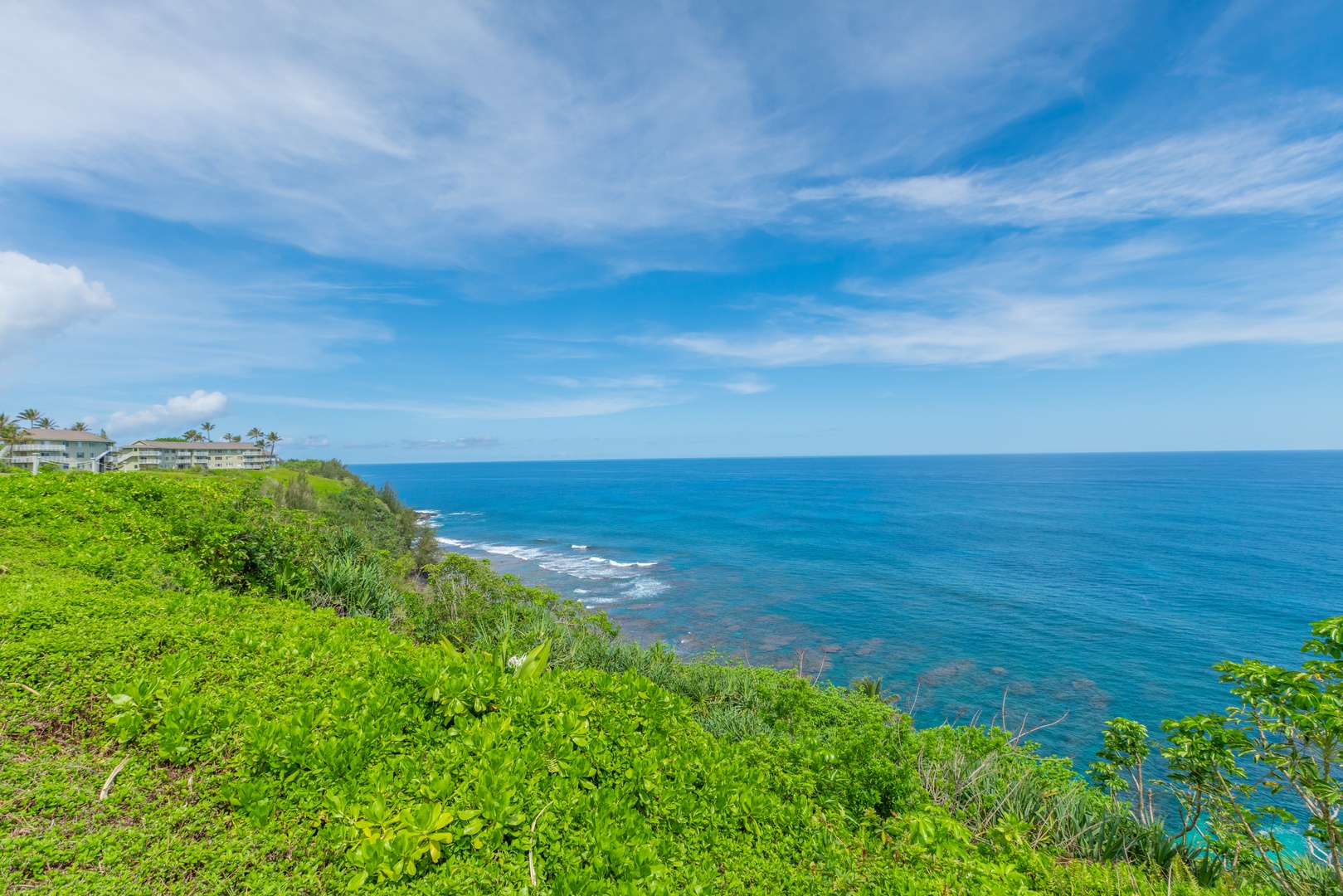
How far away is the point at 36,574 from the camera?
5871mm

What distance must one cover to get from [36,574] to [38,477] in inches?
216

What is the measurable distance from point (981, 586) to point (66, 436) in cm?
9884

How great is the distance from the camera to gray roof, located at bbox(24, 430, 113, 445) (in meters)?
62.8

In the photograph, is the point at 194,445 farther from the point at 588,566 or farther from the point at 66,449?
the point at 588,566

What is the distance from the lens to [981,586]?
39.0m

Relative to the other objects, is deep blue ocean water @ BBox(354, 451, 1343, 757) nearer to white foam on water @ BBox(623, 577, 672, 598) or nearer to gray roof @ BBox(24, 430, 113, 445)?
white foam on water @ BBox(623, 577, 672, 598)

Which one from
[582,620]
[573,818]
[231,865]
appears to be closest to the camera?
[231,865]

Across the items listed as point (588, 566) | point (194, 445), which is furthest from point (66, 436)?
point (588, 566)

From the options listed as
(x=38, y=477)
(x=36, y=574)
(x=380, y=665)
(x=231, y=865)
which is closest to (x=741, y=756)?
(x=380, y=665)

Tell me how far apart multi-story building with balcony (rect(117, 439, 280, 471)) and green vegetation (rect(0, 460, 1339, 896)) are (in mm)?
76610

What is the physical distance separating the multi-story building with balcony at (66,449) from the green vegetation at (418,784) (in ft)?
262

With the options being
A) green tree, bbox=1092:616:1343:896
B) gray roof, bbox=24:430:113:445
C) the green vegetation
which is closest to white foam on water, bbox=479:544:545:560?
the green vegetation

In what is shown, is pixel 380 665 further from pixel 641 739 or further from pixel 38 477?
pixel 38 477

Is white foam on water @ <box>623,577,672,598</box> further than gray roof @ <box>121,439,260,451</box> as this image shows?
No
